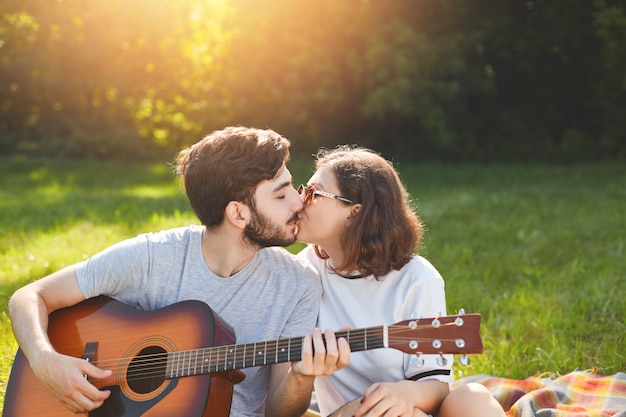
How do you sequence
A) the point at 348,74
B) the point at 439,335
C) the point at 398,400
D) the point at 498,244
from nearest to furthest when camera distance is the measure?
the point at 439,335 → the point at 398,400 → the point at 498,244 → the point at 348,74

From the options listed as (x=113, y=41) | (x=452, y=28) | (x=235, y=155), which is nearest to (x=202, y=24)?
(x=113, y=41)

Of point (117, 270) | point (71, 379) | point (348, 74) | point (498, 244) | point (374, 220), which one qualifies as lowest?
point (498, 244)

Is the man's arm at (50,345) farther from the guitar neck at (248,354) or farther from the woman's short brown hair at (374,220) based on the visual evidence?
the woman's short brown hair at (374,220)

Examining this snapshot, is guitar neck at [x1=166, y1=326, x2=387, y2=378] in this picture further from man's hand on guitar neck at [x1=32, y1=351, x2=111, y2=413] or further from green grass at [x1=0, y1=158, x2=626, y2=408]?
green grass at [x1=0, y1=158, x2=626, y2=408]

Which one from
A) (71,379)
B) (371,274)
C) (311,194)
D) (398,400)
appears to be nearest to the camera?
(398,400)

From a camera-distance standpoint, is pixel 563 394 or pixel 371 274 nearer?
pixel 371 274

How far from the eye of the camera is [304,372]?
219cm

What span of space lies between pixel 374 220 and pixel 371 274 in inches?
8.6

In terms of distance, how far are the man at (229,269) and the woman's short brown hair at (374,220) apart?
219mm

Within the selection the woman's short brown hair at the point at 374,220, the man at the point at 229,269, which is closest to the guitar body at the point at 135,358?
the man at the point at 229,269

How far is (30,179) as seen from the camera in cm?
1030

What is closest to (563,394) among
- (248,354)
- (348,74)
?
(248,354)

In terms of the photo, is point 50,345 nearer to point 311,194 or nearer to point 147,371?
point 147,371

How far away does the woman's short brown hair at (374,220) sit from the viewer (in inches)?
104
